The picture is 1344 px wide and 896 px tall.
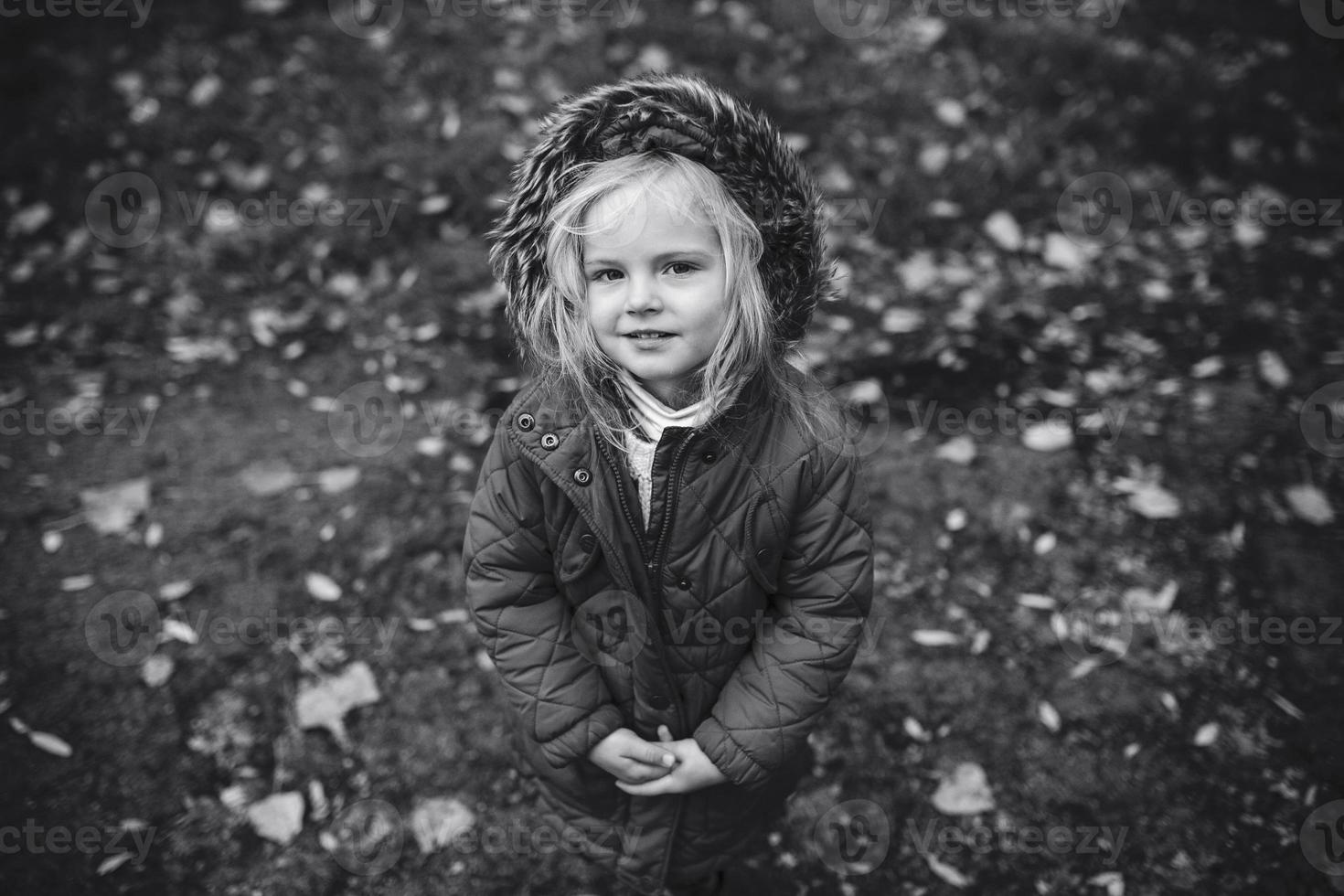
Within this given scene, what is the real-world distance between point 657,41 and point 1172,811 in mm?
4286

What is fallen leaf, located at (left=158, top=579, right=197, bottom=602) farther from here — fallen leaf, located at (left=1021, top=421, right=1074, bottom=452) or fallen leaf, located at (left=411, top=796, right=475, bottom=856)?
fallen leaf, located at (left=1021, top=421, right=1074, bottom=452)

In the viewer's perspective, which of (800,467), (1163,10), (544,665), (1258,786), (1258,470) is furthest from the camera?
(1163,10)

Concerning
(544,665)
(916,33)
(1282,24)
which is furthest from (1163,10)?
(544,665)

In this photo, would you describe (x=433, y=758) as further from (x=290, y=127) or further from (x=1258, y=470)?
(x=290, y=127)

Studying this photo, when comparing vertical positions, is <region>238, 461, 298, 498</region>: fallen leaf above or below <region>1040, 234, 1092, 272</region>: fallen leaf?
below

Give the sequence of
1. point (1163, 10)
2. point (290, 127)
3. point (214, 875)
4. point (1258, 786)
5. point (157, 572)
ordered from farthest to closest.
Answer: point (1163, 10) → point (290, 127) → point (157, 572) → point (1258, 786) → point (214, 875)

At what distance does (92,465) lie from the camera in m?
3.12

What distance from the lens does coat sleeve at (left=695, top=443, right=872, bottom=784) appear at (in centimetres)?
151

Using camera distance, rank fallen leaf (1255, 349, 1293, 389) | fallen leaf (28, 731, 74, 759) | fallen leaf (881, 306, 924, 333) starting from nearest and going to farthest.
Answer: fallen leaf (28, 731, 74, 759) < fallen leaf (1255, 349, 1293, 389) < fallen leaf (881, 306, 924, 333)

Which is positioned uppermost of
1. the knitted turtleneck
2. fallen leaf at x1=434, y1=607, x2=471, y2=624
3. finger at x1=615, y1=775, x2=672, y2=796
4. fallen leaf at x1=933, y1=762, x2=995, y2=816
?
the knitted turtleneck

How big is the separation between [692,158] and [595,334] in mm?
363

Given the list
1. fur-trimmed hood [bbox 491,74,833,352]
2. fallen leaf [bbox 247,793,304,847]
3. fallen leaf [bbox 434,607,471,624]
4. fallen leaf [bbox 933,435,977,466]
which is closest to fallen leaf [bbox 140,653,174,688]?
fallen leaf [bbox 247,793,304,847]

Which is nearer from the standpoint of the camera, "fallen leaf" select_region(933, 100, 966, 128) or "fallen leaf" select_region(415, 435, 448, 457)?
"fallen leaf" select_region(415, 435, 448, 457)

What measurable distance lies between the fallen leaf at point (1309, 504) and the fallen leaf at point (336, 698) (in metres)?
3.27
